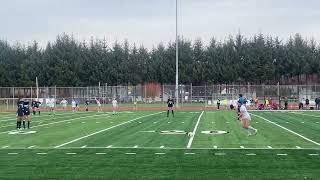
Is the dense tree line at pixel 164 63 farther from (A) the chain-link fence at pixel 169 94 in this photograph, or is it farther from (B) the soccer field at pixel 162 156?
(B) the soccer field at pixel 162 156

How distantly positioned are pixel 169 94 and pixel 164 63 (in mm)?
21127

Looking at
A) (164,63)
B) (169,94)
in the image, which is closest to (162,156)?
(169,94)

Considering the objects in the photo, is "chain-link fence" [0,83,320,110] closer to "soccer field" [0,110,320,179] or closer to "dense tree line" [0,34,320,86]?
"dense tree line" [0,34,320,86]

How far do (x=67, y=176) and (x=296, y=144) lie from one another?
1004 cm

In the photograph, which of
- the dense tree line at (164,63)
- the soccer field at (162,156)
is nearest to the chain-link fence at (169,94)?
the dense tree line at (164,63)

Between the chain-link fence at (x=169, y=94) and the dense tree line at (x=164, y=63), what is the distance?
13.7 meters

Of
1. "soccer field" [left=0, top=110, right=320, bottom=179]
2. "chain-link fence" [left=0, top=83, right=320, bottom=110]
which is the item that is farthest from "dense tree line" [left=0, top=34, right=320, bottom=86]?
"soccer field" [left=0, top=110, right=320, bottom=179]

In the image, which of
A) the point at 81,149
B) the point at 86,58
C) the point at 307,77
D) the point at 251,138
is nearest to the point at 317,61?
the point at 307,77

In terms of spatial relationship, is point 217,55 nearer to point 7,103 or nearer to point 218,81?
point 218,81

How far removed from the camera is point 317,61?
292 feet

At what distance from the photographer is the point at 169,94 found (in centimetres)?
7319

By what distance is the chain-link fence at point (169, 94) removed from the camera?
68.4 meters

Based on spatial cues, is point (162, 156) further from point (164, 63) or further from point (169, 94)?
point (164, 63)

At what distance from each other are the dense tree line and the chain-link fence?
44.9ft
